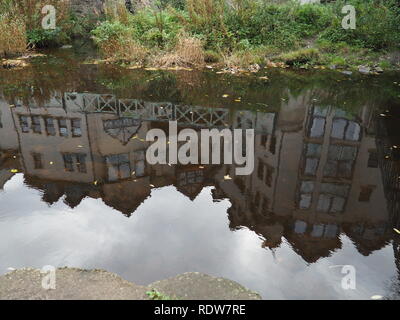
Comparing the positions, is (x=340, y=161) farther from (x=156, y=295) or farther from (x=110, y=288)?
(x=110, y=288)

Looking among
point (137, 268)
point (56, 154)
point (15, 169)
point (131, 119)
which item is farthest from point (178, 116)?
point (137, 268)

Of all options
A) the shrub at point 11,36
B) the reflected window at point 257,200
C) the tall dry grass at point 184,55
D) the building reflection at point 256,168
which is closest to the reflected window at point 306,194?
the building reflection at point 256,168

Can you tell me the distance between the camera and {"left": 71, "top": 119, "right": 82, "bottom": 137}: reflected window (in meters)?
9.38

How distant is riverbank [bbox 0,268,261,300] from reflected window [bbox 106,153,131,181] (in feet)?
9.71

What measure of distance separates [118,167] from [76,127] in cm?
290

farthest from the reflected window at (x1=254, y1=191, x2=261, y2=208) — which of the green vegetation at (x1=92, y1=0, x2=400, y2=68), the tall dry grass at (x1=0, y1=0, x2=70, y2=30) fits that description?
the tall dry grass at (x1=0, y1=0, x2=70, y2=30)

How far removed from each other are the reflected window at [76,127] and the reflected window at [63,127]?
0.18 meters

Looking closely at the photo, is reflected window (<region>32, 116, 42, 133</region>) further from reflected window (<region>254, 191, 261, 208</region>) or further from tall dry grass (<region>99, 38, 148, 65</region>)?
tall dry grass (<region>99, 38, 148, 65</region>)

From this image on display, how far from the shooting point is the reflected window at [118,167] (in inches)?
291

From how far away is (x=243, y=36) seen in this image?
18938 mm

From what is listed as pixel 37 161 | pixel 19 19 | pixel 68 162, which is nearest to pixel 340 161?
pixel 68 162
